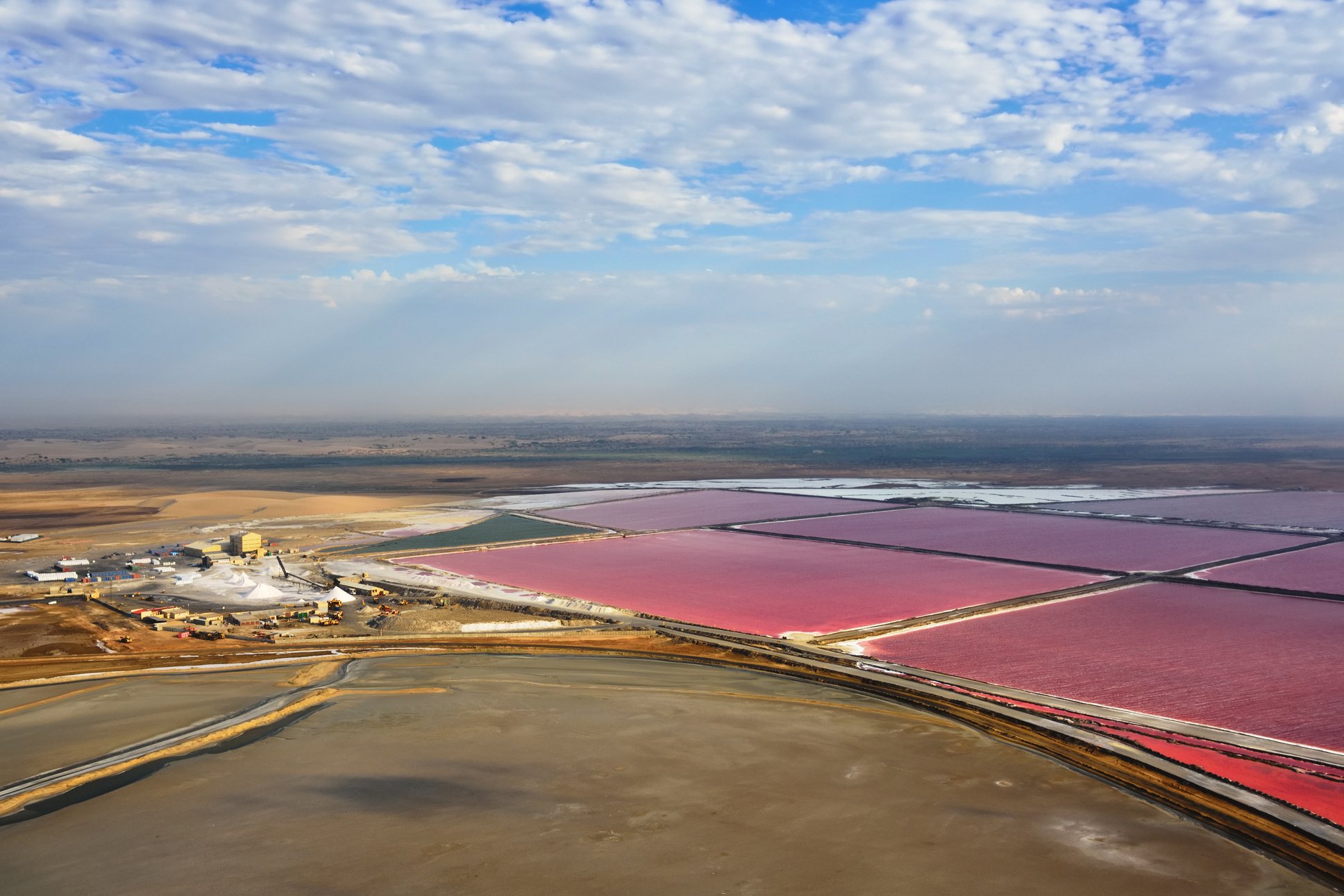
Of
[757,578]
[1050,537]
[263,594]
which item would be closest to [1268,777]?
[757,578]

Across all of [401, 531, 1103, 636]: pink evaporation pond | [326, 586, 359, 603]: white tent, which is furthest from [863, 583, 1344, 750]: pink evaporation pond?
[326, 586, 359, 603]: white tent

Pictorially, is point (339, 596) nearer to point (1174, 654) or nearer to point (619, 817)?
point (619, 817)

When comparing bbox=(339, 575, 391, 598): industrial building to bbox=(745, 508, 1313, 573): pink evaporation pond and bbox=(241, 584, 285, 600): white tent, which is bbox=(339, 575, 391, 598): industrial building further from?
bbox=(745, 508, 1313, 573): pink evaporation pond

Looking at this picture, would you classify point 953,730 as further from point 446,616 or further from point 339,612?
point 339,612

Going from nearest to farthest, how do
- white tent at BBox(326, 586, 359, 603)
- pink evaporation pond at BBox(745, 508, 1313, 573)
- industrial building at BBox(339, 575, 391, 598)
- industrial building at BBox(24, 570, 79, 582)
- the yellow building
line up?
white tent at BBox(326, 586, 359, 603) → industrial building at BBox(339, 575, 391, 598) → industrial building at BBox(24, 570, 79, 582) → pink evaporation pond at BBox(745, 508, 1313, 573) → the yellow building

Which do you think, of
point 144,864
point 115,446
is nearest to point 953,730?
point 144,864

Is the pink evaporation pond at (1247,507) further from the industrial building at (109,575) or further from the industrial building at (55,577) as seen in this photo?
the industrial building at (55,577)
